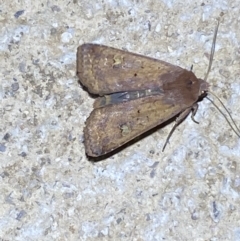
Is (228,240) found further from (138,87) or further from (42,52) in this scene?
(42,52)

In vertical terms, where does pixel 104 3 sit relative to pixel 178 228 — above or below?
above

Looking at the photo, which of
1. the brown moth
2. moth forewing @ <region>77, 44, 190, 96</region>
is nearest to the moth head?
the brown moth

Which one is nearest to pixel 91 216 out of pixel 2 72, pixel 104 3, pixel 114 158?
pixel 114 158

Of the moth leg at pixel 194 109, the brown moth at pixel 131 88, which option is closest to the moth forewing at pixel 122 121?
the brown moth at pixel 131 88

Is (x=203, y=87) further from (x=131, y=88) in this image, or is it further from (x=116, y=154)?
(x=116, y=154)

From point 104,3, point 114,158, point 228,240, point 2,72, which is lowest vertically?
point 228,240

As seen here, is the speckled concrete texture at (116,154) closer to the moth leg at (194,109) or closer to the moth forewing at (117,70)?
the moth leg at (194,109)
